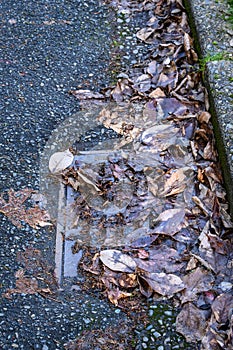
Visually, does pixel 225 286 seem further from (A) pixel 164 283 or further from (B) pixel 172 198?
(B) pixel 172 198

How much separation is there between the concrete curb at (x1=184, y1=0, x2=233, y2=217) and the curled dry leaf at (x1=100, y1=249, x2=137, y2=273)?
570 millimetres

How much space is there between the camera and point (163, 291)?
2666 millimetres

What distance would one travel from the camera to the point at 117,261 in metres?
2.78

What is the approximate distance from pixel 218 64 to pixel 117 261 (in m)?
1.41

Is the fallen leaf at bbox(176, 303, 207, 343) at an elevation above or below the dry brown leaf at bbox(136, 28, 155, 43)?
below

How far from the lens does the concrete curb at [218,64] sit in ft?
10.1

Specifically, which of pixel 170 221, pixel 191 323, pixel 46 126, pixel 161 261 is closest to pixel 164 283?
pixel 161 261

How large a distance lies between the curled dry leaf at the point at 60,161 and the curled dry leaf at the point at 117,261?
2.01ft

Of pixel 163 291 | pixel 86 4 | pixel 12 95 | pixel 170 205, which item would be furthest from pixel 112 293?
pixel 86 4

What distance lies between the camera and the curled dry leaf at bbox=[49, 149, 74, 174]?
3225mm

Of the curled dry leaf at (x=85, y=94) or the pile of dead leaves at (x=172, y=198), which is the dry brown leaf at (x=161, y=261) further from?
the curled dry leaf at (x=85, y=94)

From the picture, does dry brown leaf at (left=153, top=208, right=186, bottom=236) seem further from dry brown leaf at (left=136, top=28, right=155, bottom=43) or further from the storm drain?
dry brown leaf at (left=136, top=28, right=155, bottom=43)

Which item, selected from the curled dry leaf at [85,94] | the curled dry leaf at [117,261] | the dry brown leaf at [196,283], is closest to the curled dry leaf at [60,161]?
the curled dry leaf at [85,94]

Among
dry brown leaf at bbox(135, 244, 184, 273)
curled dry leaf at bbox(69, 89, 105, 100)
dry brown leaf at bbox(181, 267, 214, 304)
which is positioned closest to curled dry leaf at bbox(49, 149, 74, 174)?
curled dry leaf at bbox(69, 89, 105, 100)
